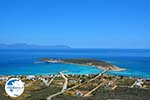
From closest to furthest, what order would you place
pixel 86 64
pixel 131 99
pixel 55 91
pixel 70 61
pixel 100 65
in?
pixel 131 99
pixel 55 91
pixel 100 65
pixel 86 64
pixel 70 61

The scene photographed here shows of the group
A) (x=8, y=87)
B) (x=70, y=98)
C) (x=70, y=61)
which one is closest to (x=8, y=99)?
(x=8, y=87)

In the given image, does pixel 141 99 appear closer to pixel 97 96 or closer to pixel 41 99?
pixel 97 96

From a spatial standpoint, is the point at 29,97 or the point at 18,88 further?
the point at 29,97

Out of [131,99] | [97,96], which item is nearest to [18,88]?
[97,96]

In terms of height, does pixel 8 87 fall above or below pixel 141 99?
above

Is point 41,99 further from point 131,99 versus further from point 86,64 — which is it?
point 86,64

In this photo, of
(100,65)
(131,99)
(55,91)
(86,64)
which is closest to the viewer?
(131,99)
